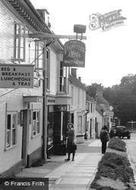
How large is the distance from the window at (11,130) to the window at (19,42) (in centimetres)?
196

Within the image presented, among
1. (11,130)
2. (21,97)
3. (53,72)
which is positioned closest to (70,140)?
(53,72)

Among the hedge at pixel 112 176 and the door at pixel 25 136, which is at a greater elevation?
the door at pixel 25 136

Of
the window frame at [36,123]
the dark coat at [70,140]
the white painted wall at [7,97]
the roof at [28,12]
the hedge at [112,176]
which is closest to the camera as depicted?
the hedge at [112,176]

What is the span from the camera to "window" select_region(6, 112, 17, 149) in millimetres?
16516

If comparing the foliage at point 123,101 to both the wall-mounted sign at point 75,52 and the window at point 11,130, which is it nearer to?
the wall-mounted sign at point 75,52

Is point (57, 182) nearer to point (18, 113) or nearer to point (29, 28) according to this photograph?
point (18, 113)

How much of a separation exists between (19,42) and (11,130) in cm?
A: 314

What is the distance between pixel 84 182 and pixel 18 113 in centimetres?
413

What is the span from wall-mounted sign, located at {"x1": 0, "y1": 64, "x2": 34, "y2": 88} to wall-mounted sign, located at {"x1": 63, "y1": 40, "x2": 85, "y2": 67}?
514 centimetres

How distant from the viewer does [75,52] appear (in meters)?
18.7

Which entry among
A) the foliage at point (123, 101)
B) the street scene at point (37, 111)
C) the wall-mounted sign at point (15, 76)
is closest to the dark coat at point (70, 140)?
the street scene at point (37, 111)

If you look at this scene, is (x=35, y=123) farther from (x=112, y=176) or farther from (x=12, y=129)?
(x=112, y=176)

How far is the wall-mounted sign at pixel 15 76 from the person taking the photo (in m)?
13.0

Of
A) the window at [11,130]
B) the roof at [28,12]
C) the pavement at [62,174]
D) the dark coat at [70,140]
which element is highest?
the roof at [28,12]
